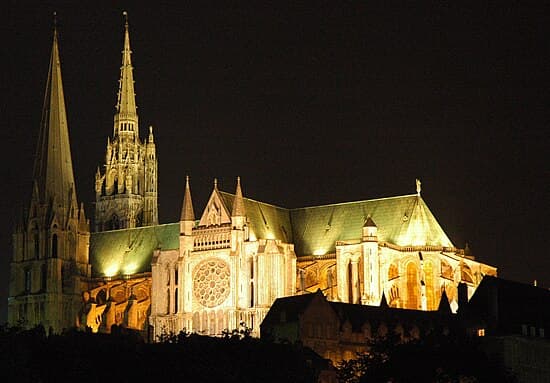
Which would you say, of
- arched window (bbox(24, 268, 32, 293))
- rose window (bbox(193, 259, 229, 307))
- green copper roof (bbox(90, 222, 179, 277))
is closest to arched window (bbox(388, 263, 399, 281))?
rose window (bbox(193, 259, 229, 307))

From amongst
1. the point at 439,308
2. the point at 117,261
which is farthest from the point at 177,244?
the point at 439,308

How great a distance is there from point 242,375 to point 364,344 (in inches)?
968

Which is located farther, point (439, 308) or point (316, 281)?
point (316, 281)

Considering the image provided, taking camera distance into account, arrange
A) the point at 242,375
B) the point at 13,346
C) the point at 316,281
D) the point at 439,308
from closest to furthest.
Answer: the point at 13,346 → the point at 242,375 → the point at 439,308 → the point at 316,281

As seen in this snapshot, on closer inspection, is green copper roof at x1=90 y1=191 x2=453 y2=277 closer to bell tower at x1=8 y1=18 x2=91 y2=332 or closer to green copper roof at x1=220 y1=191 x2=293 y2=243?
green copper roof at x1=220 y1=191 x2=293 y2=243

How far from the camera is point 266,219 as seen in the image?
181000 millimetres

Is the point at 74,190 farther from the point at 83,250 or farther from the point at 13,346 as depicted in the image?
the point at 13,346

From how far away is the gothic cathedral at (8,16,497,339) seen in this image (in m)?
172

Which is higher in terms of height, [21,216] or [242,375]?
[21,216]

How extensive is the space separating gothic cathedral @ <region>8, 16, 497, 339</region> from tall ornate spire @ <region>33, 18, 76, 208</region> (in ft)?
0.45

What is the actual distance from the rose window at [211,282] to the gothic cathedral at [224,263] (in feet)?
0.29

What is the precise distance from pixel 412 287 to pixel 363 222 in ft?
29.3

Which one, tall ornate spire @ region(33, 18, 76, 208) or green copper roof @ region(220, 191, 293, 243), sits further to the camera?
tall ornate spire @ region(33, 18, 76, 208)

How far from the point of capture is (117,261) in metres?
196
